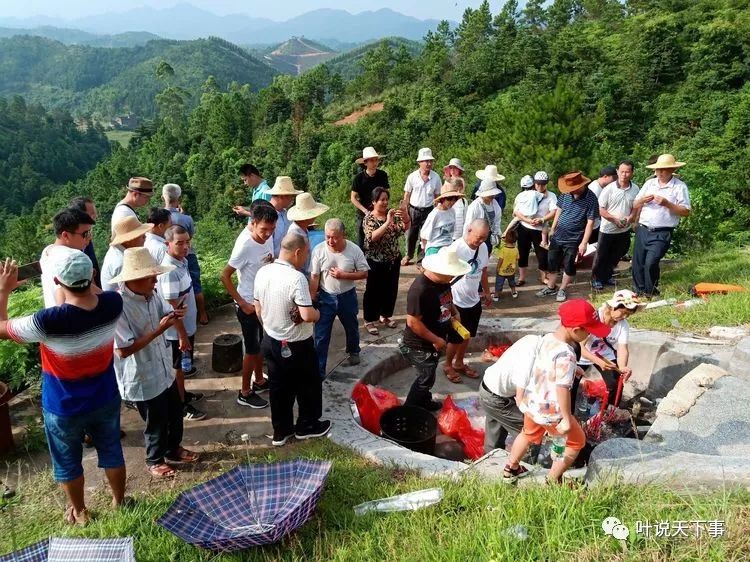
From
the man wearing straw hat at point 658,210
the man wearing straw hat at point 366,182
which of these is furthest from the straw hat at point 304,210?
the man wearing straw hat at point 658,210

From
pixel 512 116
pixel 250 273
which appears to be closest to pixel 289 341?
pixel 250 273

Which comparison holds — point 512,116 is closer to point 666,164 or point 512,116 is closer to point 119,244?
point 666,164

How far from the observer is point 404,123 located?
39.7 metres

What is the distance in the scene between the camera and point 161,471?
3.65 metres

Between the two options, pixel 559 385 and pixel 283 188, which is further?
pixel 283 188

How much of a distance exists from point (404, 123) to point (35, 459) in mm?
38471

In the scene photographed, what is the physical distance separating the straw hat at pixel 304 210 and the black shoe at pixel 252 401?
160cm

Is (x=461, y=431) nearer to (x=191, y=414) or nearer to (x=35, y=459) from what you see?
(x=191, y=414)

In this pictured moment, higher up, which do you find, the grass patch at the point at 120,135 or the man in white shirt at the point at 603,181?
the grass patch at the point at 120,135

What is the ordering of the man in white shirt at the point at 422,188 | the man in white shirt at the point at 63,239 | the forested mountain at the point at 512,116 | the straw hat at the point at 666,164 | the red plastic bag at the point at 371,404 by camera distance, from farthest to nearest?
the forested mountain at the point at 512,116, the man in white shirt at the point at 422,188, the straw hat at the point at 666,164, the red plastic bag at the point at 371,404, the man in white shirt at the point at 63,239

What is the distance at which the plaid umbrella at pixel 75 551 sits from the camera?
8.32 ft

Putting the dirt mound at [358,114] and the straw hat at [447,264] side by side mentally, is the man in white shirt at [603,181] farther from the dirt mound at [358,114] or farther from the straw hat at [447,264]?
the dirt mound at [358,114]

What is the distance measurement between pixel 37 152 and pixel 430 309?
84.6 m

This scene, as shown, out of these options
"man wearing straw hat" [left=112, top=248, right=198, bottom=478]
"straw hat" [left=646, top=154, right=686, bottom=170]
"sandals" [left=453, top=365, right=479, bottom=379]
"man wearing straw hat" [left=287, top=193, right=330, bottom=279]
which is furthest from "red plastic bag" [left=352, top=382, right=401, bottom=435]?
"straw hat" [left=646, top=154, right=686, bottom=170]
